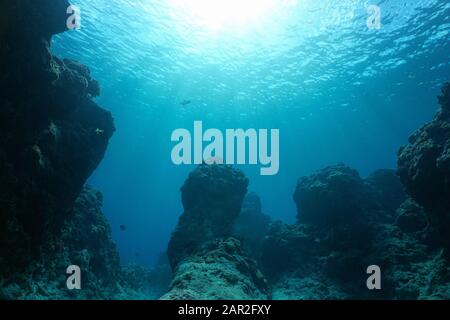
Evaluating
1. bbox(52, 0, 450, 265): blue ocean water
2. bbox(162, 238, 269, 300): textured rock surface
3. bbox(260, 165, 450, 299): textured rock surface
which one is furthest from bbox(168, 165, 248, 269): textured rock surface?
bbox(52, 0, 450, 265): blue ocean water

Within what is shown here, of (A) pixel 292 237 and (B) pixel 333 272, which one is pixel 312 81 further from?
→ (B) pixel 333 272

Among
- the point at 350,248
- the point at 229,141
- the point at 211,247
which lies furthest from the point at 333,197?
the point at 211,247

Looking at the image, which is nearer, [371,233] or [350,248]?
[350,248]

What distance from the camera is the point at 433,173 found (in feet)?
34.8

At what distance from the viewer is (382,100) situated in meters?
36.1

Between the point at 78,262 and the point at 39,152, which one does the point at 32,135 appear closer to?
the point at 39,152

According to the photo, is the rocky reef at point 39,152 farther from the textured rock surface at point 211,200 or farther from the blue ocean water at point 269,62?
the blue ocean water at point 269,62

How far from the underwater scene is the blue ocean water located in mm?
164

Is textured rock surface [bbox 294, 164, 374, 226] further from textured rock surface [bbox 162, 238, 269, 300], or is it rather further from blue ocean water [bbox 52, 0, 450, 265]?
blue ocean water [bbox 52, 0, 450, 265]

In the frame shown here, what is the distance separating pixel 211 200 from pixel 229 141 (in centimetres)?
341

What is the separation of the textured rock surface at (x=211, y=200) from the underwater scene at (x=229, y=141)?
2.9 inches
